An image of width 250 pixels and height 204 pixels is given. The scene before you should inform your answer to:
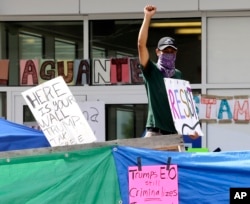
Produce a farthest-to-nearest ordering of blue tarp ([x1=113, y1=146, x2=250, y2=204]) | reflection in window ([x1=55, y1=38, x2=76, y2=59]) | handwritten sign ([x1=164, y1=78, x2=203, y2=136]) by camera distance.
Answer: reflection in window ([x1=55, y1=38, x2=76, y2=59])
handwritten sign ([x1=164, y1=78, x2=203, y2=136])
blue tarp ([x1=113, y1=146, x2=250, y2=204])

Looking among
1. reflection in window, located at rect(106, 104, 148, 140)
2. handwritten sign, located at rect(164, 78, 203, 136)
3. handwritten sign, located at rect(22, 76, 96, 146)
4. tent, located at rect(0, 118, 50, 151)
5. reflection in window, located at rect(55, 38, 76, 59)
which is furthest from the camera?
reflection in window, located at rect(55, 38, 76, 59)

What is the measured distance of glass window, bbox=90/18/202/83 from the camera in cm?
896

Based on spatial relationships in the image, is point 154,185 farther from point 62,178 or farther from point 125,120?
point 125,120

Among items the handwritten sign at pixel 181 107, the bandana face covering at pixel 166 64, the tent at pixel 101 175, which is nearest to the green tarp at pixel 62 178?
the tent at pixel 101 175

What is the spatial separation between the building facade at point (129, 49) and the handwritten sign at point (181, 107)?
13.5 ft

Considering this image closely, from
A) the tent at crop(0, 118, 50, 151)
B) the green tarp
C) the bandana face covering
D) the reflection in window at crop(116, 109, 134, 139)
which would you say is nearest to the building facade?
the reflection in window at crop(116, 109, 134, 139)

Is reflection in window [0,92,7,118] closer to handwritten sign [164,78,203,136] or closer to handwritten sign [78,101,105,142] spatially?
handwritten sign [78,101,105,142]

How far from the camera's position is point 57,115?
14.2 feet

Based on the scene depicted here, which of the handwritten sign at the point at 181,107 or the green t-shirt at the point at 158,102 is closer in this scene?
the handwritten sign at the point at 181,107

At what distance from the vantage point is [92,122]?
895 centimetres

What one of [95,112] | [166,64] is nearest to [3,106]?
[95,112]

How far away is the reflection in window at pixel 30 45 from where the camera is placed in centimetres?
928

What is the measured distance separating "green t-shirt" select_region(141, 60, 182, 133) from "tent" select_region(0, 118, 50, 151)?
107 centimetres

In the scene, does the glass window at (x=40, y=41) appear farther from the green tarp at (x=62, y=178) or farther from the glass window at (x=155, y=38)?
the green tarp at (x=62, y=178)
